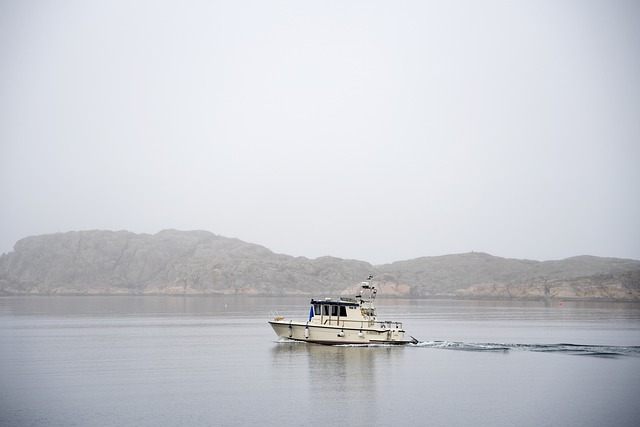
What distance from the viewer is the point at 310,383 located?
4725cm

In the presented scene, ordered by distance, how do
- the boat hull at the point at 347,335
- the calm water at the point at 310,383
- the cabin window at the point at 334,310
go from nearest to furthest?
the calm water at the point at 310,383
the boat hull at the point at 347,335
the cabin window at the point at 334,310

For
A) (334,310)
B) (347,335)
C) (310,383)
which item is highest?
(334,310)

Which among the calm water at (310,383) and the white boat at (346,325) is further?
the white boat at (346,325)

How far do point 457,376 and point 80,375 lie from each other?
28825mm

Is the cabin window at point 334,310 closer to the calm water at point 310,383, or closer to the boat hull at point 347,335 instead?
the boat hull at point 347,335

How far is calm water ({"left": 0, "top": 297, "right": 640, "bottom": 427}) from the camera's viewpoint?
3703 centimetres

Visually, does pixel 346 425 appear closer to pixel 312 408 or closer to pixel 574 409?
pixel 312 408

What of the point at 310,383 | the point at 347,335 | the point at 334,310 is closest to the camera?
the point at 310,383

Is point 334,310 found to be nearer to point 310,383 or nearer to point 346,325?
point 346,325

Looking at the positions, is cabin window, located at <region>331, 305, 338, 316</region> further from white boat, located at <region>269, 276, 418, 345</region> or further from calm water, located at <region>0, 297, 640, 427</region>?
calm water, located at <region>0, 297, 640, 427</region>

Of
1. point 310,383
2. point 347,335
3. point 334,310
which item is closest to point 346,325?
point 347,335

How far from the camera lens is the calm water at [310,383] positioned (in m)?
37.0

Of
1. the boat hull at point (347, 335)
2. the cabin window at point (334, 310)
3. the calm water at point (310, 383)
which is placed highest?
the cabin window at point (334, 310)

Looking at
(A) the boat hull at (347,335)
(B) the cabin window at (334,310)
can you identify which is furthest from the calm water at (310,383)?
(B) the cabin window at (334,310)
